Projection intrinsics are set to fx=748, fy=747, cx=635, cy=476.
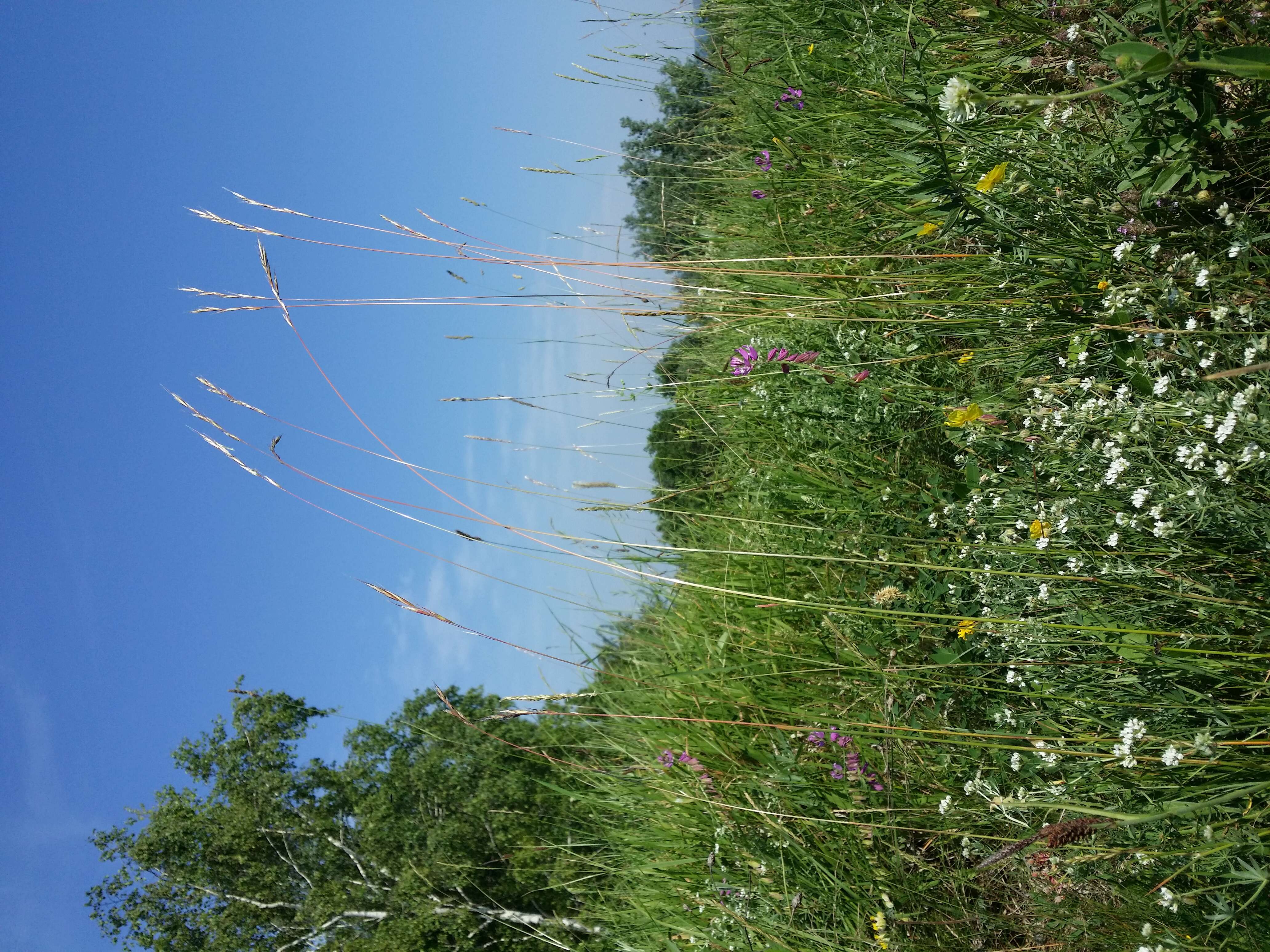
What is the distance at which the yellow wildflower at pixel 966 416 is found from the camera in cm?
205

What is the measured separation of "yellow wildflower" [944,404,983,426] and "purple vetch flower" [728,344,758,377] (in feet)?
4.30

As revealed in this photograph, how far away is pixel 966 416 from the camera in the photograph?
81.1 inches

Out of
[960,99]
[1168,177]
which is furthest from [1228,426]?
[960,99]

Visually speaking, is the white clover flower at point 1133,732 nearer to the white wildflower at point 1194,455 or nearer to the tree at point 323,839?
the white wildflower at point 1194,455

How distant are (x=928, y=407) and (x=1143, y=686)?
1.07m

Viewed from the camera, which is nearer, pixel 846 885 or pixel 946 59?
pixel 846 885

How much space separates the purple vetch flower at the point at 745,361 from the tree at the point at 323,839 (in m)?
7.52

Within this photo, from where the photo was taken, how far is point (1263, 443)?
1.45 metres

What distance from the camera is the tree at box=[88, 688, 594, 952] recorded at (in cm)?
→ 1045

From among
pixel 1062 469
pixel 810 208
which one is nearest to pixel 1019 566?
pixel 1062 469

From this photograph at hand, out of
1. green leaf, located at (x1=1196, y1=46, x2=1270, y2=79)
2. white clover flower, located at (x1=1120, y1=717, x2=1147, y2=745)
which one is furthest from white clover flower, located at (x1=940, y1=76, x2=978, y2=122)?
white clover flower, located at (x1=1120, y1=717, x2=1147, y2=745)

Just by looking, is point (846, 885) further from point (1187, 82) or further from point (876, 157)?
point (876, 157)

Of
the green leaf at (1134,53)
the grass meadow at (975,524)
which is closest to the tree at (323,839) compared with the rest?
the grass meadow at (975,524)

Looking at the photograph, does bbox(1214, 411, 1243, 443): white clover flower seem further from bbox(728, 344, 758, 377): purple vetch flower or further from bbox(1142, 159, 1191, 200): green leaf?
bbox(728, 344, 758, 377): purple vetch flower
